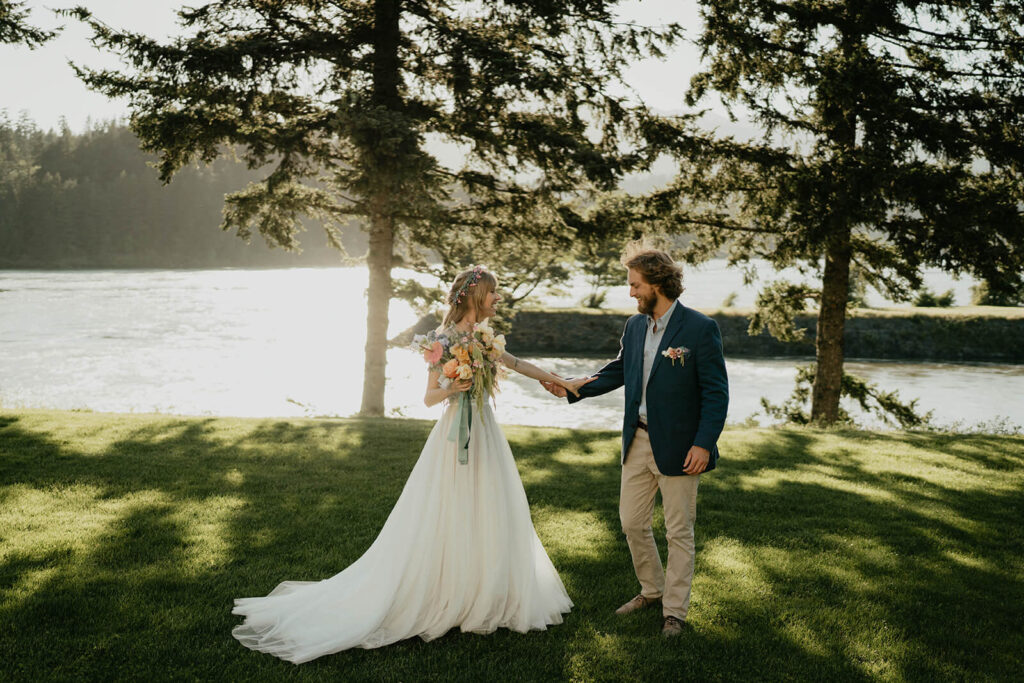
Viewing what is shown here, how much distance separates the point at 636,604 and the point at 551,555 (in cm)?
113

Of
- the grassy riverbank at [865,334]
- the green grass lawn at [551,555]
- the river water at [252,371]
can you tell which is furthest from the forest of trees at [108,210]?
the green grass lawn at [551,555]

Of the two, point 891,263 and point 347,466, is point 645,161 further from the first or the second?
point 347,466

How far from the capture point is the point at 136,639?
4121 mm

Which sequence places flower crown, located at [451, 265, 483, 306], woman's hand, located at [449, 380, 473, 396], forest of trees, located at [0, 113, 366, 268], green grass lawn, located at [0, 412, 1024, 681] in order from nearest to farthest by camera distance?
green grass lawn, located at [0, 412, 1024, 681], woman's hand, located at [449, 380, 473, 396], flower crown, located at [451, 265, 483, 306], forest of trees, located at [0, 113, 366, 268]

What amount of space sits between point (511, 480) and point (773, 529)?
127 inches

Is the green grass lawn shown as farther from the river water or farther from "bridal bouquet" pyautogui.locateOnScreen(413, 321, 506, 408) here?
the river water

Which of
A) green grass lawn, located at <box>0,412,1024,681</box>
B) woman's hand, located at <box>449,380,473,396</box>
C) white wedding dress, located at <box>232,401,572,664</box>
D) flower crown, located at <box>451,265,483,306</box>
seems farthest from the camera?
flower crown, located at <box>451,265,483,306</box>

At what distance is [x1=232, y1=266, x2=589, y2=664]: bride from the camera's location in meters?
4.26

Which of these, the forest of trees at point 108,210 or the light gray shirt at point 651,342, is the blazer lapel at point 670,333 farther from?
the forest of trees at point 108,210

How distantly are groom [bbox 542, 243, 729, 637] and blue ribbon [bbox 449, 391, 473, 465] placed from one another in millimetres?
966

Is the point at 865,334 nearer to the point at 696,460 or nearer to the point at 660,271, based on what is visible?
the point at 660,271

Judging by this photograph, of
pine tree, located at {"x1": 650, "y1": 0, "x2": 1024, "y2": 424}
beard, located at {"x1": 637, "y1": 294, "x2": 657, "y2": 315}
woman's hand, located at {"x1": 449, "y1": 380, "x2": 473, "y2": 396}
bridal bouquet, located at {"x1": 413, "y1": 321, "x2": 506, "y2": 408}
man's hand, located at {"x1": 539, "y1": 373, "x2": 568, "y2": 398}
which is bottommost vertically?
man's hand, located at {"x1": 539, "y1": 373, "x2": 568, "y2": 398}

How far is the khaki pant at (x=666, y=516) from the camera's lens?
4.26m

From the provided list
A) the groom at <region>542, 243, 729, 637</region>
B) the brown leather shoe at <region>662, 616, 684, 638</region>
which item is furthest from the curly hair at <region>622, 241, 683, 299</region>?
the brown leather shoe at <region>662, 616, 684, 638</region>
